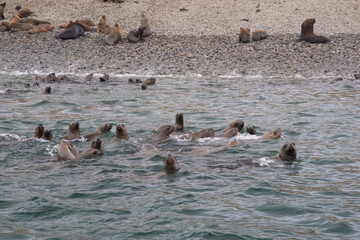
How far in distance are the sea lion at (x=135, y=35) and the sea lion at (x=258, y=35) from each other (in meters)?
5.62

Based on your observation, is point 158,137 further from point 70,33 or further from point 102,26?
point 102,26

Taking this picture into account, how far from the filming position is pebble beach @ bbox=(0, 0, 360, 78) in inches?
907

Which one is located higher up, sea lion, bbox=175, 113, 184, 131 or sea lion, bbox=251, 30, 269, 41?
sea lion, bbox=251, 30, 269, 41

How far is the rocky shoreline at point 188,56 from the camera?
2255 cm

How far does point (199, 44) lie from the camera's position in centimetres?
2612

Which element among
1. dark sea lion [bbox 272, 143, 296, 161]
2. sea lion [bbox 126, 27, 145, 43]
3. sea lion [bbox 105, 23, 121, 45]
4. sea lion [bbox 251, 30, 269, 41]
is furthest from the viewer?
sea lion [bbox 126, 27, 145, 43]

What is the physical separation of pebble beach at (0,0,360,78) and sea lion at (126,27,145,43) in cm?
29

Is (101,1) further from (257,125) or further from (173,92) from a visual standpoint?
(257,125)

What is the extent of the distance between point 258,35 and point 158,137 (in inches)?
646

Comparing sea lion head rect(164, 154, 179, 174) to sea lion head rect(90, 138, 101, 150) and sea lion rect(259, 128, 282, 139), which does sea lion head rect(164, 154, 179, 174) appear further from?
sea lion rect(259, 128, 282, 139)

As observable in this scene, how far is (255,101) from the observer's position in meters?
16.4

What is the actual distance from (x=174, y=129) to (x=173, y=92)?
7.00 m

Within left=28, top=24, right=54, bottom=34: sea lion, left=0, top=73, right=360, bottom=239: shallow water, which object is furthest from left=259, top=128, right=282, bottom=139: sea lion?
left=28, top=24, right=54, bottom=34: sea lion

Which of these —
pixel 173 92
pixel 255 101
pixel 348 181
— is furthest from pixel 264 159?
pixel 173 92
